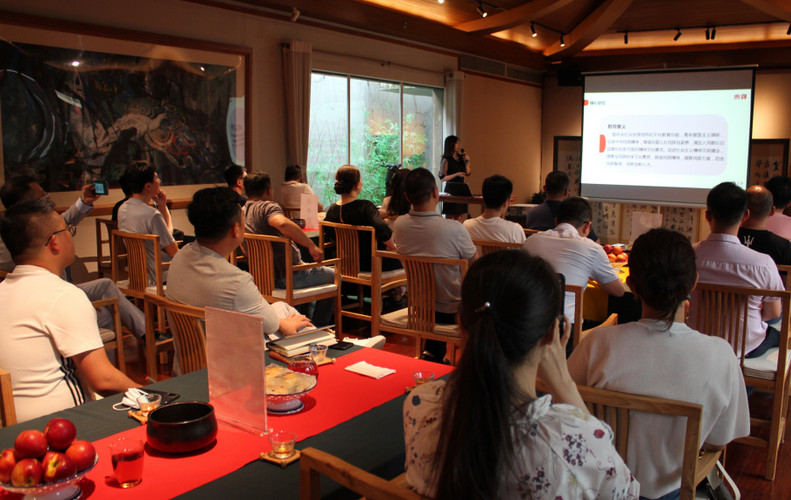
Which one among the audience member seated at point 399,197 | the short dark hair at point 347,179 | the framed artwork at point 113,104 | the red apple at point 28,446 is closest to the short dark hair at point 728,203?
the short dark hair at point 347,179

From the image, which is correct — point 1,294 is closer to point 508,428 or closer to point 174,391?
point 174,391

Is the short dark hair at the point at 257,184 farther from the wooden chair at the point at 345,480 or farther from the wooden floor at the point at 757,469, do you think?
the wooden chair at the point at 345,480

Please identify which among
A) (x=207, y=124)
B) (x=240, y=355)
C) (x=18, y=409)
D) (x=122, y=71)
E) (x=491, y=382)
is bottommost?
(x=18, y=409)

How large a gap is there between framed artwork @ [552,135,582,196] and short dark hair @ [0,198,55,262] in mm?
10862

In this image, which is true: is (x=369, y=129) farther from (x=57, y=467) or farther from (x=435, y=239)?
(x=57, y=467)

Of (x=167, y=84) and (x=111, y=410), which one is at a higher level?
(x=167, y=84)

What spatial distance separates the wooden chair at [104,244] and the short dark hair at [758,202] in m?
4.30

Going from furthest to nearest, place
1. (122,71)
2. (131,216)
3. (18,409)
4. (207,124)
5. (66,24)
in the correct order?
(207,124), (122,71), (66,24), (131,216), (18,409)

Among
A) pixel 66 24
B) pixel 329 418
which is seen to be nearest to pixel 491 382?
pixel 329 418

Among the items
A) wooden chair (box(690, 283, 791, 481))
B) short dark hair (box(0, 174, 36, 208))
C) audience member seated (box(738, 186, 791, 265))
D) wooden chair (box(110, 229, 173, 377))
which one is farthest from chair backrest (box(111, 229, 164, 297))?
audience member seated (box(738, 186, 791, 265))

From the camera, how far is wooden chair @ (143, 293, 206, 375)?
232cm

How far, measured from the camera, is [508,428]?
1.08m

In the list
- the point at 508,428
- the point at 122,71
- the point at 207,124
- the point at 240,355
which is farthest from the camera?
the point at 207,124

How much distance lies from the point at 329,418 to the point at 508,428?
78cm
